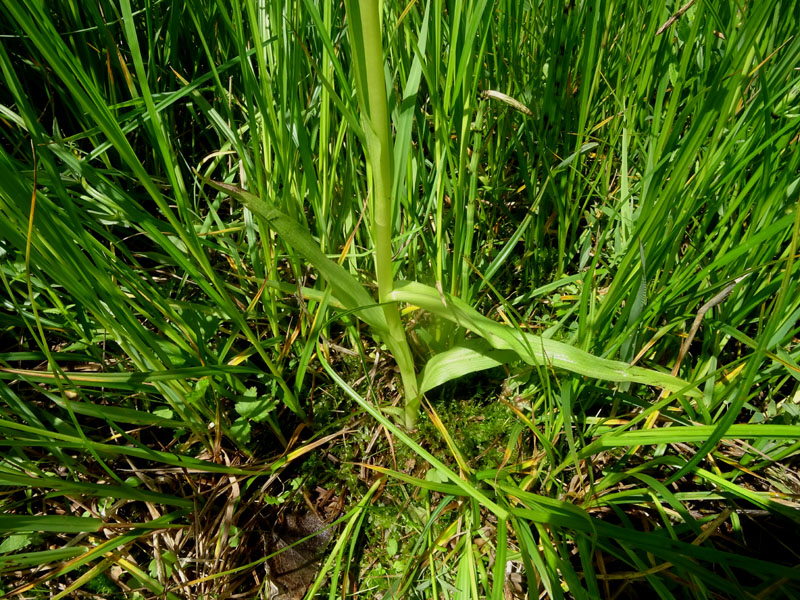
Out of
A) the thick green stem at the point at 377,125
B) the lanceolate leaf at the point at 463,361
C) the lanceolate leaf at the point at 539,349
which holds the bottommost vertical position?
the lanceolate leaf at the point at 463,361

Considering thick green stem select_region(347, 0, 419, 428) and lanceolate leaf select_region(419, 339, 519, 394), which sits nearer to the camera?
thick green stem select_region(347, 0, 419, 428)

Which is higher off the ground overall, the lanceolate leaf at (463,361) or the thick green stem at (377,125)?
the thick green stem at (377,125)

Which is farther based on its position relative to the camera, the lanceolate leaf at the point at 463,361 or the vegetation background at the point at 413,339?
the lanceolate leaf at the point at 463,361

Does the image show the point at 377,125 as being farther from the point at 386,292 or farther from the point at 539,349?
the point at 539,349

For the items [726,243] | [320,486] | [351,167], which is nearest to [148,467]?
[320,486]

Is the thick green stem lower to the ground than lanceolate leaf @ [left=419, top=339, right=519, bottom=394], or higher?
higher

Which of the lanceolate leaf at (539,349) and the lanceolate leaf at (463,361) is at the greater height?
the lanceolate leaf at (539,349)

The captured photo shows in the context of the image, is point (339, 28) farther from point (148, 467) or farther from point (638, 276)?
point (148, 467)
